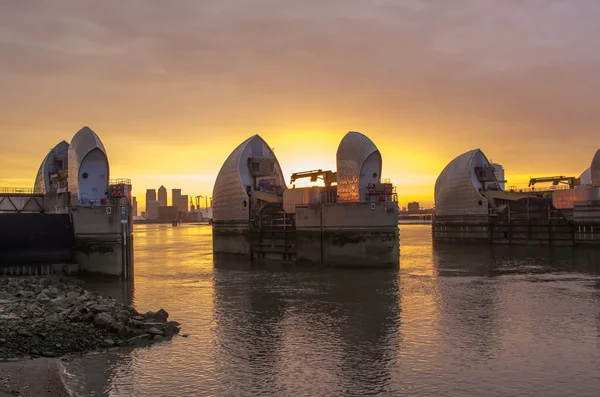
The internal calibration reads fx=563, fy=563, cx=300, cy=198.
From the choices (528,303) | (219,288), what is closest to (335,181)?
(219,288)

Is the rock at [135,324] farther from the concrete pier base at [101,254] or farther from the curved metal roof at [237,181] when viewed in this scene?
the curved metal roof at [237,181]

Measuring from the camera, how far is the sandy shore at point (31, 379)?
15.3 metres

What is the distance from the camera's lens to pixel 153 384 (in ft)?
58.2

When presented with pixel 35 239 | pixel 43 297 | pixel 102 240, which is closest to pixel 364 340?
pixel 43 297

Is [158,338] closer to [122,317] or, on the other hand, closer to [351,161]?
[122,317]

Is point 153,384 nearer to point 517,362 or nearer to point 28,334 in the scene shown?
point 28,334

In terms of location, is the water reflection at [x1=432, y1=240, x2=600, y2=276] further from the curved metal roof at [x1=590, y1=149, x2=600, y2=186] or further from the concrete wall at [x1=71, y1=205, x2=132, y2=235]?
the concrete wall at [x1=71, y1=205, x2=132, y2=235]

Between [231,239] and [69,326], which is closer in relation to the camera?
[69,326]

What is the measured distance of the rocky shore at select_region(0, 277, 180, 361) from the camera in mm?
19984

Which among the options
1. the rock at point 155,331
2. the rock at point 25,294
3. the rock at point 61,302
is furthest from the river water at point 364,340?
the rock at point 25,294

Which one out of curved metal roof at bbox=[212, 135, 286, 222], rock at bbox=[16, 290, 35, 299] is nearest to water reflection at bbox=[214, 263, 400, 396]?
rock at bbox=[16, 290, 35, 299]

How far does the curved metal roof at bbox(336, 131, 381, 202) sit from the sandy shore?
4021 cm

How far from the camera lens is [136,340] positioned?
73.3 feet

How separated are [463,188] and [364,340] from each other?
2687 inches
